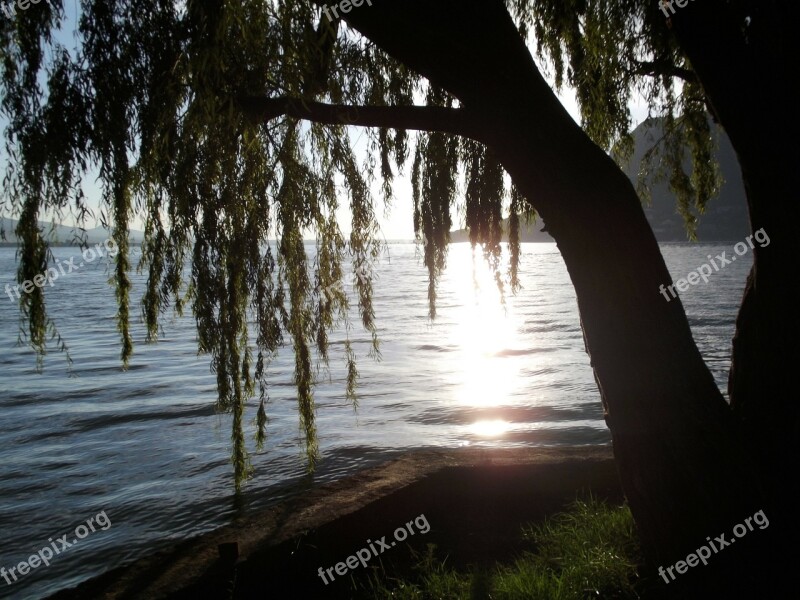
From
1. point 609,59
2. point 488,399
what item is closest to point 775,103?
point 609,59

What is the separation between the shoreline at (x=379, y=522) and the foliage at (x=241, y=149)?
65 centimetres

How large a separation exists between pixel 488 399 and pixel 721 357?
273 inches

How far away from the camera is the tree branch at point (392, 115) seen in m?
3.31

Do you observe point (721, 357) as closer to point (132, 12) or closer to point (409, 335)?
point (409, 335)

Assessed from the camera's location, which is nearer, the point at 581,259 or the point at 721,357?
the point at 581,259

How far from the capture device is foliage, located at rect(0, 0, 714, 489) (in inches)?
145

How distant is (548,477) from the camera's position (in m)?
5.62

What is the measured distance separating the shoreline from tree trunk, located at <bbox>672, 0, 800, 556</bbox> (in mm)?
2012

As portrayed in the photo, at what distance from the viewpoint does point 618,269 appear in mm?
3225
